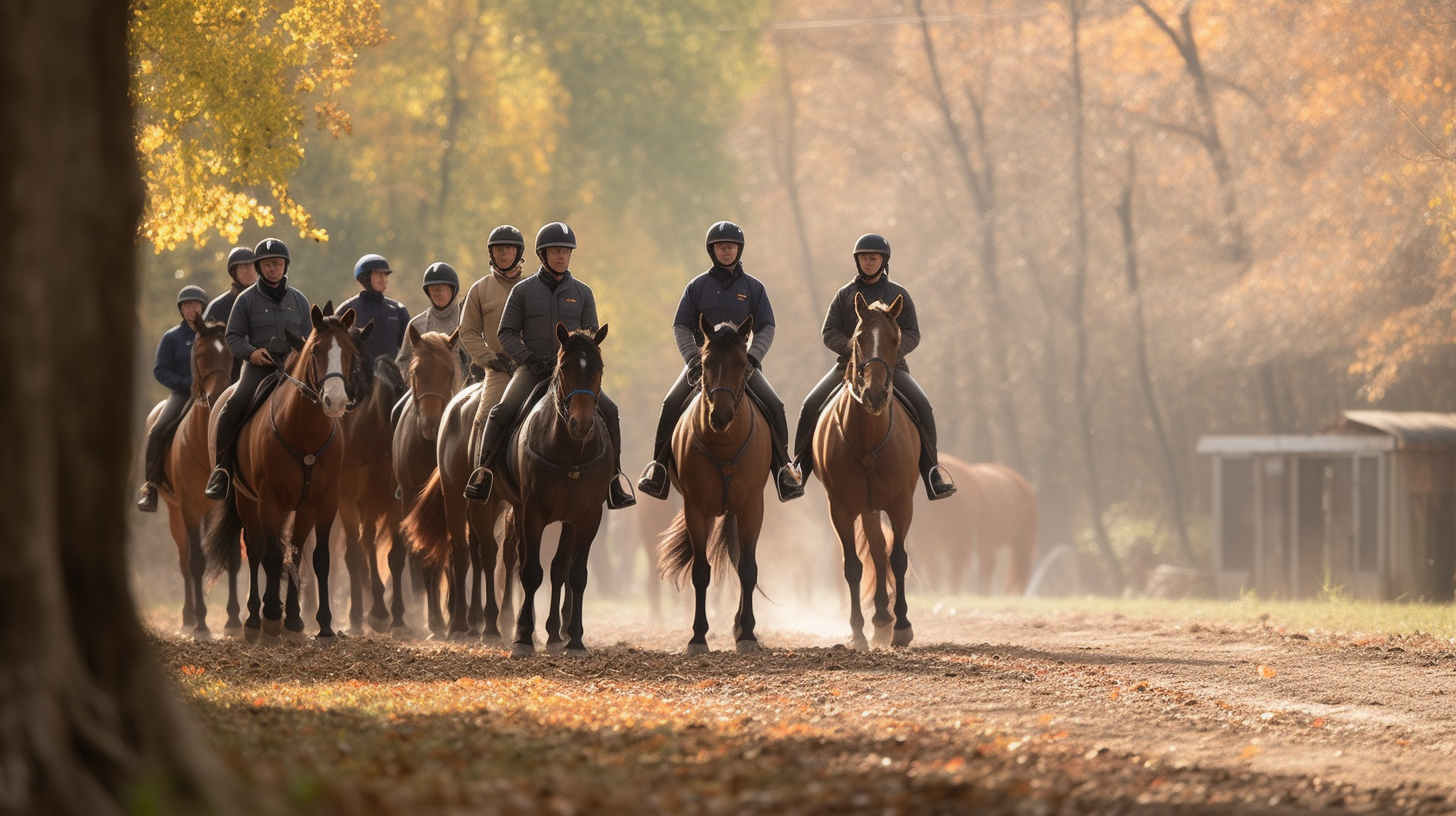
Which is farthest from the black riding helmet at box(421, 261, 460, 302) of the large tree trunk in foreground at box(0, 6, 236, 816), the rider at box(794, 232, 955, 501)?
the large tree trunk in foreground at box(0, 6, 236, 816)

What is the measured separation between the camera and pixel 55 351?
5504 mm

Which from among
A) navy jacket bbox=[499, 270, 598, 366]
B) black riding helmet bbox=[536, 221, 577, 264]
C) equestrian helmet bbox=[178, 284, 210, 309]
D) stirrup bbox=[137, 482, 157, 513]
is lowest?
stirrup bbox=[137, 482, 157, 513]

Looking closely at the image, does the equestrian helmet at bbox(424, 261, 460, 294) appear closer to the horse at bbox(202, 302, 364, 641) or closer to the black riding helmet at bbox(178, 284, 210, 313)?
the black riding helmet at bbox(178, 284, 210, 313)

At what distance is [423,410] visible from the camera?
16344 mm

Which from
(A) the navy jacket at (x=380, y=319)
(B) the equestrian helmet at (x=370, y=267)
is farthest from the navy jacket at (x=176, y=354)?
(B) the equestrian helmet at (x=370, y=267)

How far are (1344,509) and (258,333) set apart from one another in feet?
64.7

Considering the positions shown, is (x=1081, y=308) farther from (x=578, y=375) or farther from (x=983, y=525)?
(x=578, y=375)

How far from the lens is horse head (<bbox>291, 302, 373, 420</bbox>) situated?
46.0 feet

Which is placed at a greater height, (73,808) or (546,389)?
(546,389)

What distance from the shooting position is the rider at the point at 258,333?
50.1ft

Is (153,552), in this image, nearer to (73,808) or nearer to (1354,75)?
(1354,75)

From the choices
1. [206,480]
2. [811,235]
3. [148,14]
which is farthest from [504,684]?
[811,235]

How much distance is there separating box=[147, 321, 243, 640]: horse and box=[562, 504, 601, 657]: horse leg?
12.1 ft

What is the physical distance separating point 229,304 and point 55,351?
13260 mm
